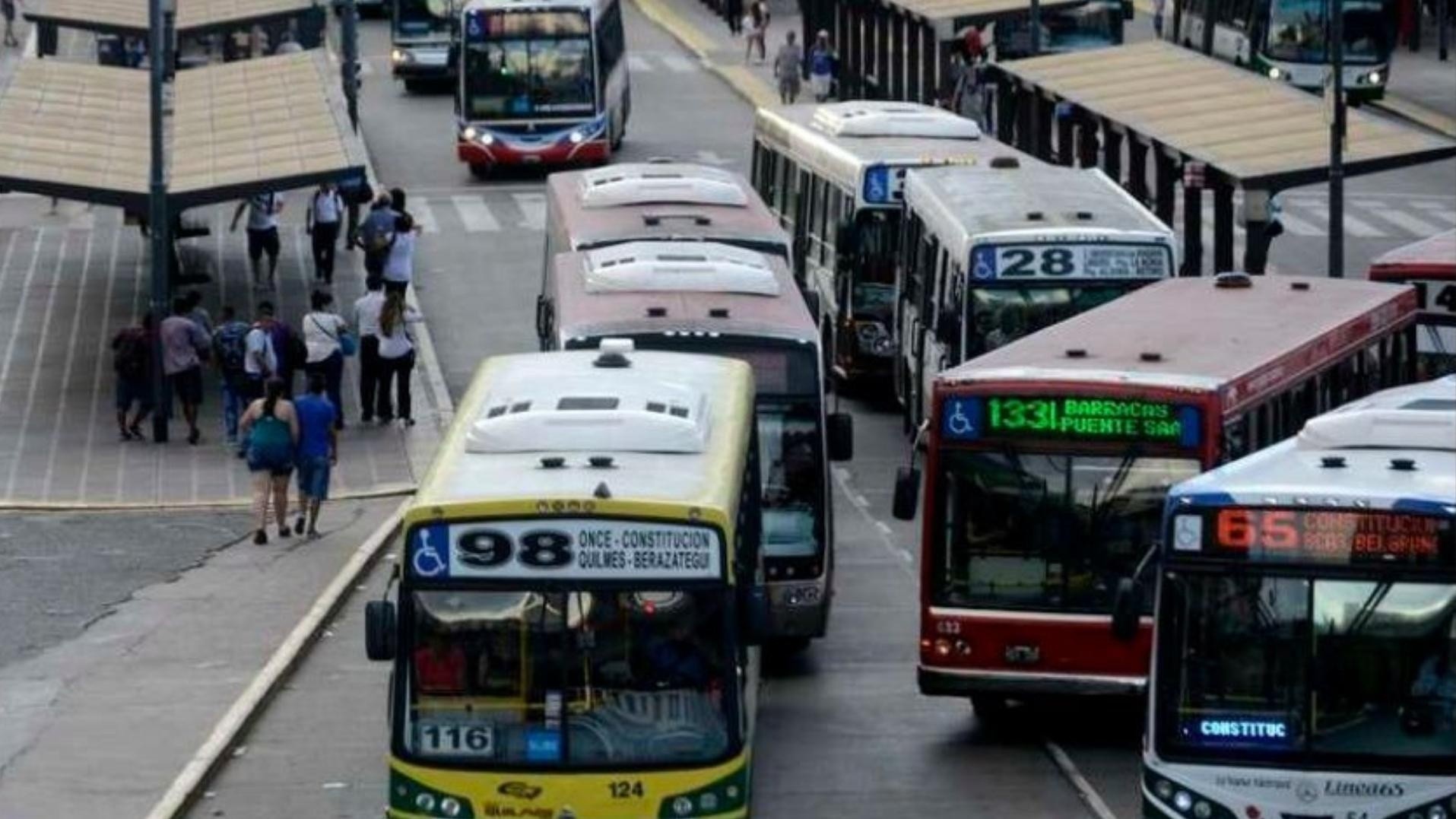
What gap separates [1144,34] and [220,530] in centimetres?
5137

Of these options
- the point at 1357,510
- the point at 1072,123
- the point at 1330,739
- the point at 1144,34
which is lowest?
the point at 1144,34

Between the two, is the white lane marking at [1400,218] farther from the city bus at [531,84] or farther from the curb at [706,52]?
the city bus at [531,84]

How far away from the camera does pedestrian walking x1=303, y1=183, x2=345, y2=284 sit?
4703cm

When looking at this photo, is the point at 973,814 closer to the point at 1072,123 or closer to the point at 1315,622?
the point at 1315,622

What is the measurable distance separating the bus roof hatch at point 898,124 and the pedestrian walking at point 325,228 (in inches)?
306

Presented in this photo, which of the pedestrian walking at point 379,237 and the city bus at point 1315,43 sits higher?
the pedestrian walking at point 379,237

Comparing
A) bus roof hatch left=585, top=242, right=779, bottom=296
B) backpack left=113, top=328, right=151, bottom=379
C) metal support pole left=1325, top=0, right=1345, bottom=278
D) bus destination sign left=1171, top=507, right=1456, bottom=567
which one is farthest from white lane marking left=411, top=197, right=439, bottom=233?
bus destination sign left=1171, top=507, right=1456, bottom=567

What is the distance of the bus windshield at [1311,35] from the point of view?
66938 mm

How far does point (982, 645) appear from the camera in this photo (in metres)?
22.8

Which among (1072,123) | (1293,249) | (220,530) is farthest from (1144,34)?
(220,530)

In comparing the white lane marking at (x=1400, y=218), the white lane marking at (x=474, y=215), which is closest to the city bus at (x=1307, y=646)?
the white lane marking at (x=1400, y=218)

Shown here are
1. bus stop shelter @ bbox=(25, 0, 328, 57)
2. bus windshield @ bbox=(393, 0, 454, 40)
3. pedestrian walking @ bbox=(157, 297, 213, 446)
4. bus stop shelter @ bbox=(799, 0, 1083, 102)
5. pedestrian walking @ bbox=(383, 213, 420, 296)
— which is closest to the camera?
pedestrian walking @ bbox=(157, 297, 213, 446)

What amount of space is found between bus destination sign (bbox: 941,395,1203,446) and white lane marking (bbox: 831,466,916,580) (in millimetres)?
7680

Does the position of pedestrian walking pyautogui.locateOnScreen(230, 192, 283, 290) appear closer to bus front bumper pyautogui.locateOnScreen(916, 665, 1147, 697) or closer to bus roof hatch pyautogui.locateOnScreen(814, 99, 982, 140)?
bus roof hatch pyautogui.locateOnScreen(814, 99, 982, 140)
